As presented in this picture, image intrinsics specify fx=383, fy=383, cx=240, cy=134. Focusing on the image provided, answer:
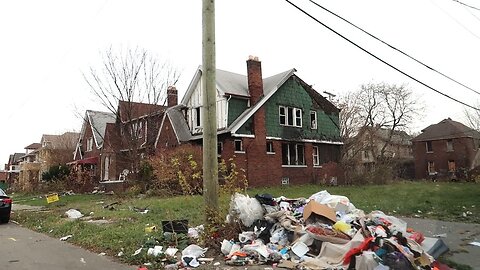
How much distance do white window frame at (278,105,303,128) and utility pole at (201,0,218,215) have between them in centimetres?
1920

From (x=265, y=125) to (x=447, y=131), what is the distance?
33.6 meters

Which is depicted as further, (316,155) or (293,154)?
(316,155)

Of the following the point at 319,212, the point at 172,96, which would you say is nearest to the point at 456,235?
the point at 319,212

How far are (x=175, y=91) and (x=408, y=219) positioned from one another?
2025 cm

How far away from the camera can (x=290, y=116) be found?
28.0 metres

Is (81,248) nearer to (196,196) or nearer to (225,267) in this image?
(225,267)

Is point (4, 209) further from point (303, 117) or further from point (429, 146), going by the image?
point (429, 146)

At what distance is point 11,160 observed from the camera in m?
102

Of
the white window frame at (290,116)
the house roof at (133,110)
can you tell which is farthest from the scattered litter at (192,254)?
the white window frame at (290,116)

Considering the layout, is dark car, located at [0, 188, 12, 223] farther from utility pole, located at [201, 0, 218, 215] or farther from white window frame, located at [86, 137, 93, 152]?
white window frame, located at [86, 137, 93, 152]

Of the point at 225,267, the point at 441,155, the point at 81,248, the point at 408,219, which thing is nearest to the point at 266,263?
the point at 225,267

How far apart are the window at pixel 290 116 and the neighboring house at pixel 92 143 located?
53.6 feet

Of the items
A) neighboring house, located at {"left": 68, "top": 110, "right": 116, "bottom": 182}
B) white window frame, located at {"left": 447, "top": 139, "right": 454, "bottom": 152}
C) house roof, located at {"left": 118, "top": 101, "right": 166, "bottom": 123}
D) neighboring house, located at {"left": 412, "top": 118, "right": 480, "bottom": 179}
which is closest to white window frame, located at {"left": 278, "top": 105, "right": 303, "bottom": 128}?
house roof, located at {"left": 118, "top": 101, "right": 166, "bottom": 123}

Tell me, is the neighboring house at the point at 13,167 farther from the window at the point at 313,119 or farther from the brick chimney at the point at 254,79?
the window at the point at 313,119
